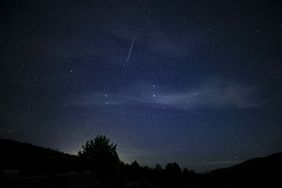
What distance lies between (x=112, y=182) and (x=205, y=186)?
18504 millimetres

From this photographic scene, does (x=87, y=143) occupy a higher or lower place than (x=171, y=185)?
higher

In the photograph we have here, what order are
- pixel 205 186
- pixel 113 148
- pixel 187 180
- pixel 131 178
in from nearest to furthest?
pixel 131 178
pixel 205 186
pixel 187 180
pixel 113 148

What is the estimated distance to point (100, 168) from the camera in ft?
86.1

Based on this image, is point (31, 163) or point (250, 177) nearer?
point (31, 163)

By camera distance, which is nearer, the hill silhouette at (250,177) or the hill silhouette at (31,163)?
the hill silhouette at (31,163)

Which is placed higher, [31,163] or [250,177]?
[31,163]

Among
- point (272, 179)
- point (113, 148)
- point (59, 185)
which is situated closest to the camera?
point (59, 185)

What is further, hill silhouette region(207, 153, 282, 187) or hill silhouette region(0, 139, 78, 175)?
hill silhouette region(207, 153, 282, 187)

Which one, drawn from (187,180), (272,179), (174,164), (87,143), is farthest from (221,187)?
(87,143)

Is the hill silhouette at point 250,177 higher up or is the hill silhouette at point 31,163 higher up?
the hill silhouette at point 31,163

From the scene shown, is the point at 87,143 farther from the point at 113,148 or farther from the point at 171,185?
the point at 171,185

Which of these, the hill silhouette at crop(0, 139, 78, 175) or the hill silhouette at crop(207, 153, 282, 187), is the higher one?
the hill silhouette at crop(0, 139, 78, 175)

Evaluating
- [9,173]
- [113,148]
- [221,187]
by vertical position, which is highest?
[113,148]

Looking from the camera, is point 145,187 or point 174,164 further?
point 174,164
